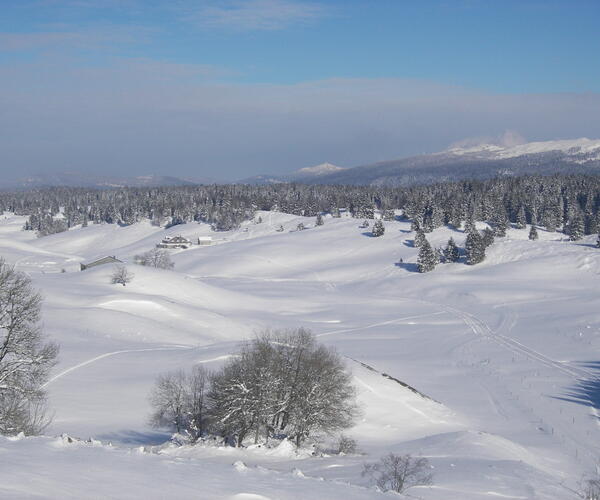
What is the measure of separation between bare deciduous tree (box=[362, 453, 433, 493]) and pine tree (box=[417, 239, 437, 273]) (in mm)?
63647

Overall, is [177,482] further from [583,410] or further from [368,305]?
[368,305]

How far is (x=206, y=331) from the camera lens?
159ft

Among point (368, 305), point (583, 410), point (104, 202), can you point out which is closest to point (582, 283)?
point (368, 305)

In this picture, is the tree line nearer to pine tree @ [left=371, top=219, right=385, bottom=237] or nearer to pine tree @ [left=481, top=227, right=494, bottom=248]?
pine tree @ [left=481, top=227, right=494, bottom=248]

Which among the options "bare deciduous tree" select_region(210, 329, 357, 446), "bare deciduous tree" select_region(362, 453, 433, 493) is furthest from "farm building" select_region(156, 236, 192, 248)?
"bare deciduous tree" select_region(362, 453, 433, 493)

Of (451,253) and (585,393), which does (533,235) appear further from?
(585,393)

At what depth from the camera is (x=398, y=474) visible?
50.9 ft

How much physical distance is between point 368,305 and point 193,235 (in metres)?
68.6

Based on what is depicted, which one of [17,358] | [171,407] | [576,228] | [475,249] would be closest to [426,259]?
[475,249]

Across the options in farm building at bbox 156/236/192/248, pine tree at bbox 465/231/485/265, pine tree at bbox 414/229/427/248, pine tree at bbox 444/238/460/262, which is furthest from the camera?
farm building at bbox 156/236/192/248

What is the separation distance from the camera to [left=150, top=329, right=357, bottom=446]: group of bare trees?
20906 millimetres

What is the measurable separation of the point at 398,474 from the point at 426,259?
2614 inches

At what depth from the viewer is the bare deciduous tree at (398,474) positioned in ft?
49.7

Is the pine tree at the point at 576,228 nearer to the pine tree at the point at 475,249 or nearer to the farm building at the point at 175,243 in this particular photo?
the pine tree at the point at 475,249
